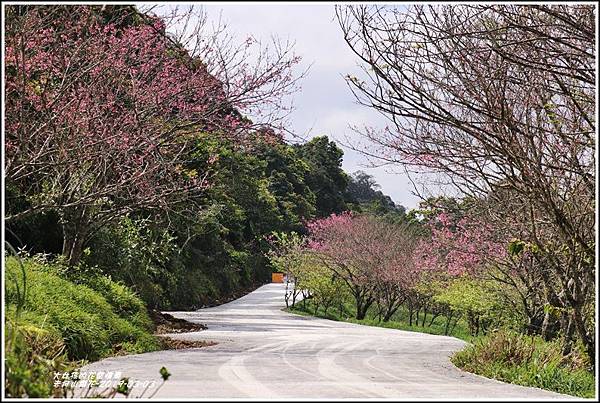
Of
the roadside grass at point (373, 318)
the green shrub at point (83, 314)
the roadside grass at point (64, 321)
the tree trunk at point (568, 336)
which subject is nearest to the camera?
the roadside grass at point (64, 321)

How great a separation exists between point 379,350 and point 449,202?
2.64 metres

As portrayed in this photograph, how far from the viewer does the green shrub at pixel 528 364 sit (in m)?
7.78

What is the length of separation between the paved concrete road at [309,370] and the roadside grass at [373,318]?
9.77 meters

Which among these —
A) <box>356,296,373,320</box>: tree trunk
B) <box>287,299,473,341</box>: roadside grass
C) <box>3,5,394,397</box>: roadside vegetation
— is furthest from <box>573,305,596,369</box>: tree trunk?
<box>356,296,373,320</box>: tree trunk

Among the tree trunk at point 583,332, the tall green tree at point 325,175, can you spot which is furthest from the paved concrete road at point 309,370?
the tall green tree at point 325,175

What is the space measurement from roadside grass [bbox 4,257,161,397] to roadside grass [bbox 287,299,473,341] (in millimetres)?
13275

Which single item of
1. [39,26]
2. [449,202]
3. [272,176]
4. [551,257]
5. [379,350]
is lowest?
[379,350]

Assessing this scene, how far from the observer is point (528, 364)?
8.76 metres

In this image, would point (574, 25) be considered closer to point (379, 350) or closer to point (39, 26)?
point (39, 26)

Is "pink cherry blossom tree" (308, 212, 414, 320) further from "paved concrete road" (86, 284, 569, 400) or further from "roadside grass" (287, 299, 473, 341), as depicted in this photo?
"paved concrete road" (86, 284, 569, 400)

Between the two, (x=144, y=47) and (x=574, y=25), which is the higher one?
(x=144, y=47)

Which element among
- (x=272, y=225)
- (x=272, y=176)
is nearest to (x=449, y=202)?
(x=272, y=225)

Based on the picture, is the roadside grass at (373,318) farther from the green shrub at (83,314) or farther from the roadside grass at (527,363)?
the roadside grass at (527,363)

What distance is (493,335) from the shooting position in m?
9.73
